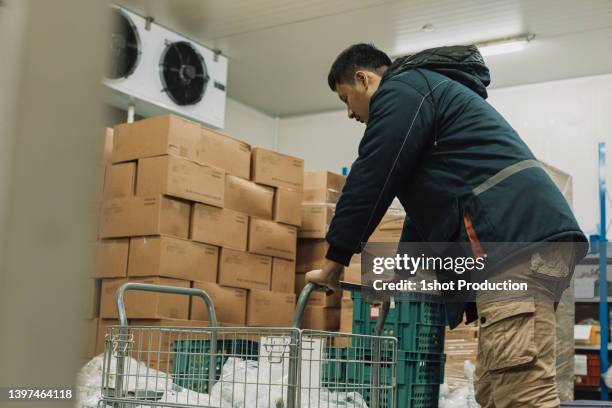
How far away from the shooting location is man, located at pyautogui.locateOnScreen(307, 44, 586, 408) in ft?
5.41

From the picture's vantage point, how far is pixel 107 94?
384 millimetres

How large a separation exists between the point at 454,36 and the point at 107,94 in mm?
6363

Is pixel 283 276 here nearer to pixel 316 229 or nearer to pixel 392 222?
pixel 316 229

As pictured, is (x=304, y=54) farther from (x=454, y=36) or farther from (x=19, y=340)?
(x=19, y=340)

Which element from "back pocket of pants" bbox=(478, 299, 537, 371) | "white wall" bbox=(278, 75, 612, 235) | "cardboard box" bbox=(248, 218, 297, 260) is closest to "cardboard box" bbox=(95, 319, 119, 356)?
"cardboard box" bbox=(248, 218, 297, 260)

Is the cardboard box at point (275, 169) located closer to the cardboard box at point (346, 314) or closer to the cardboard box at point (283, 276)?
the cardboard box at point (283, 276)

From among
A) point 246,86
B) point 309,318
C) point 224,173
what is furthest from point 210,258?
point 246,86

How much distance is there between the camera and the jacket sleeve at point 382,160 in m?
1.82

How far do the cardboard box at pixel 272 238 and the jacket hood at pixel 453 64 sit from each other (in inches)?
115

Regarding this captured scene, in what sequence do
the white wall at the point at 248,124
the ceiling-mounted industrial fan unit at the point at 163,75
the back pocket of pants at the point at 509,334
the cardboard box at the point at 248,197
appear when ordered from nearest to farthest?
the back pocket of pants at the point at 509,334
the cardboard box at the point at 248,197
the ceiling-mounted industrial fan unit at the point at 163,75
the white wall at the point at 248,124

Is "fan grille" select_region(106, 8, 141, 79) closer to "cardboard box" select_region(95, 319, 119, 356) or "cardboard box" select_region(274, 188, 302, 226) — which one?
"cardboard box" select_region(274, 188, 302, 226)

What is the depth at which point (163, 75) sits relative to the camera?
587 centimetres

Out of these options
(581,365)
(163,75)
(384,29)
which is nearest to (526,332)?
(581,365)

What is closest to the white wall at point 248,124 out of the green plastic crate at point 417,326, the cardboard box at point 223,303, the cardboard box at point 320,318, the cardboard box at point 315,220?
the cardboard box at point 315,220
